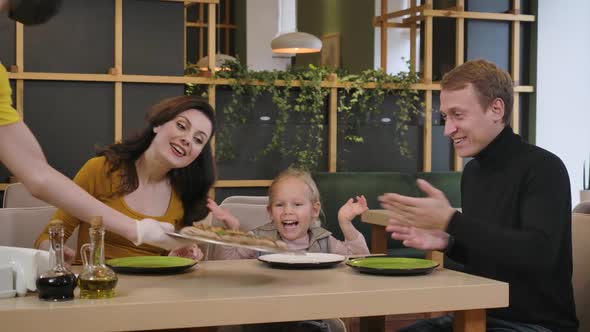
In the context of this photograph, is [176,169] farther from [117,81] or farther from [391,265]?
[117,81]

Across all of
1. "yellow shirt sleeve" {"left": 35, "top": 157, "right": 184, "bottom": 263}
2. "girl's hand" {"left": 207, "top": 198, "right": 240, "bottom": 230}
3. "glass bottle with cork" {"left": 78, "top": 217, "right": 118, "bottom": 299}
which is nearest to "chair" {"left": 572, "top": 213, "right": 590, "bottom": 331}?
"girl's hand" {"left": 207, "top": 198, "right": 240, "bottom": 230}

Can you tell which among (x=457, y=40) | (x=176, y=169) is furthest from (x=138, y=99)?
(x=176, y=169)

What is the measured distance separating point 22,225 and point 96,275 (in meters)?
1.15

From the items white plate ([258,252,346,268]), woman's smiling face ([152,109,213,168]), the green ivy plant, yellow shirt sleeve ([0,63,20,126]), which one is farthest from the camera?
the green ivy plant

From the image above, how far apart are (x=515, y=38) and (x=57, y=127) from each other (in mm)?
3815

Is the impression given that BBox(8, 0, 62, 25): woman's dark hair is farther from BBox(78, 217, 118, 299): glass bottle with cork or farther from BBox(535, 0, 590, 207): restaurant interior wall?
BBox(535, 0, 590, 207): restaurant interior wall

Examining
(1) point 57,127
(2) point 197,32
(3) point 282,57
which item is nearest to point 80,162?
(1) point 57,127

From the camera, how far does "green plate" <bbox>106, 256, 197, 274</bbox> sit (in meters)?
2.05

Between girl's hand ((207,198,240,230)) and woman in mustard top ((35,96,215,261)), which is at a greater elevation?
woman in mustard top ((35,96,215,261))

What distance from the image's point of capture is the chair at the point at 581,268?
2.44 meters

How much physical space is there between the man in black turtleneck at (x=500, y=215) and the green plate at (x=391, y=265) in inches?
2.3

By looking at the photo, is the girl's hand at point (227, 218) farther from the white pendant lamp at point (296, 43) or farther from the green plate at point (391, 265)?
the white pendant lamp at point (296, 43)

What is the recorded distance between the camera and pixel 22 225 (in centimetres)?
272

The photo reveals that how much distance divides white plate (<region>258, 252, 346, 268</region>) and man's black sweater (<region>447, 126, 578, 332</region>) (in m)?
0.35
